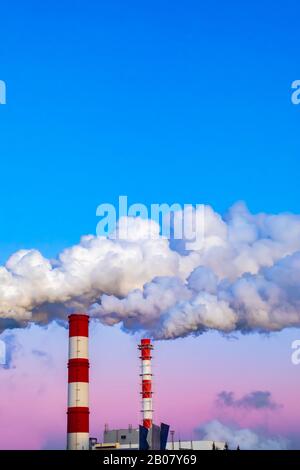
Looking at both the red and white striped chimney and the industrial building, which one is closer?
the industrial building

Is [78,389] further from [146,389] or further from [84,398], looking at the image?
[146,389]

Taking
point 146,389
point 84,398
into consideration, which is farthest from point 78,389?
point 146,389

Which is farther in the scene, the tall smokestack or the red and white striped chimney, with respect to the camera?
the red and white striped chimney

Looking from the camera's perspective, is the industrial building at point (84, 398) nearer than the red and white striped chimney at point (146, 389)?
Yes

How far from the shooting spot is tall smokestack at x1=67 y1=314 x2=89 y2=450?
7038 centimetres

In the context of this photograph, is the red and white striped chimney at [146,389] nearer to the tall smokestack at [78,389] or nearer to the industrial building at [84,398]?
the industrial building at [84,398]

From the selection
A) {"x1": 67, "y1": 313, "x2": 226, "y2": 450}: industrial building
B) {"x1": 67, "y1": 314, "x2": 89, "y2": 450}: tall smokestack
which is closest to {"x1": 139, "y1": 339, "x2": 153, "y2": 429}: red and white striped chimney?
{"x1": 67, "y1": 313, "x2": 226, "y2": 450}: industrial building

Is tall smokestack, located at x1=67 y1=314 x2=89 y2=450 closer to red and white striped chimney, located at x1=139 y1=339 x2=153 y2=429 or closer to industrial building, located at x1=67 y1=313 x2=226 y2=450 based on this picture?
industrial building, located at x1=67 y1=313 x2=226 y2=450

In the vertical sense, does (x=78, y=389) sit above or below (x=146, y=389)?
below

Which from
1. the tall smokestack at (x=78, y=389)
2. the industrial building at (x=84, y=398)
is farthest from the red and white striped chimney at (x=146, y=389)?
the tall smokestack at (x=78, y=389)

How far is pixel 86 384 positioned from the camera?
71.0 m

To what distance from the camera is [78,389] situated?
7062 cm

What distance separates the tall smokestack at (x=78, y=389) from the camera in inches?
2771
